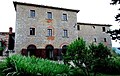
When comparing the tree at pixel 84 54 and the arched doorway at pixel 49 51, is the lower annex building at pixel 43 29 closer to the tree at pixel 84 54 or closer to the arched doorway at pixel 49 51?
the arched doorway at pixel 49 51

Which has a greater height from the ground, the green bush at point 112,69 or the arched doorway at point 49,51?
the arched doorway at point 49,51

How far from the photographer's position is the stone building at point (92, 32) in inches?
1501

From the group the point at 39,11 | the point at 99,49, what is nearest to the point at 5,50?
the point at 39,11

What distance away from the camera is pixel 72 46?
14.1 meters

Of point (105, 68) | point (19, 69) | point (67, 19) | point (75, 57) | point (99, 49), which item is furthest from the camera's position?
point (67, 19)

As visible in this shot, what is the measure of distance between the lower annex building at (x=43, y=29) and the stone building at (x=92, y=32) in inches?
308

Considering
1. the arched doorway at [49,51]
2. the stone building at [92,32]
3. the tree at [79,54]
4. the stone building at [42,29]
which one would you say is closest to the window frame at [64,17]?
the stone building at [42,29]

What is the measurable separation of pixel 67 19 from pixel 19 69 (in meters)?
20.1

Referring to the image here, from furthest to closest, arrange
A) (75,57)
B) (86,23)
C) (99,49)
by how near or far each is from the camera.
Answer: (86,23), (99,49), (75,57)

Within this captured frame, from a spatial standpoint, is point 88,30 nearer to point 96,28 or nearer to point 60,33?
point 96,28

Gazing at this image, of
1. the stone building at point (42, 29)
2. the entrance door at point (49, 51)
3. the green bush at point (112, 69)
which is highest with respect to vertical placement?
the stone building at point (42, 29)

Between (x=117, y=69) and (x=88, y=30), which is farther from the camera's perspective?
(x=88, y=30)

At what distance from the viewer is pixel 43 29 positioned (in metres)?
27.8

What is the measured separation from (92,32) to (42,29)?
15366 millimetres
